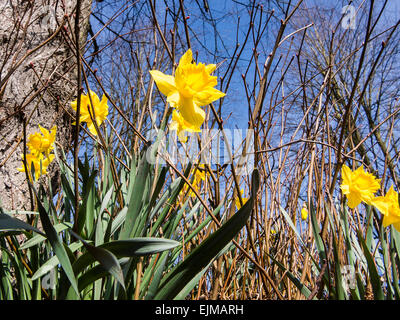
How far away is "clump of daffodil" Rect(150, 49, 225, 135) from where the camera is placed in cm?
61

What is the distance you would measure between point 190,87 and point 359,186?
510 mm

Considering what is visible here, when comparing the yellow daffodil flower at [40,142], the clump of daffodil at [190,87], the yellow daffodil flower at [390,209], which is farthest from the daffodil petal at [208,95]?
the yellow daffodil flower at [40,142]

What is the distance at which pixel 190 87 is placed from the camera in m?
0.62

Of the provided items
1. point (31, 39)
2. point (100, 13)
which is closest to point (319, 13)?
point (100, 13)

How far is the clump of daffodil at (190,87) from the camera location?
61cm

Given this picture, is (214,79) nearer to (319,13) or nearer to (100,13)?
(100,13)

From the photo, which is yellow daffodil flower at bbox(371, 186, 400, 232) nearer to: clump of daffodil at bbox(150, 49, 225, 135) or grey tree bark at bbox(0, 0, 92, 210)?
clump of daffodil at bbox(150, 49, 225, 135)

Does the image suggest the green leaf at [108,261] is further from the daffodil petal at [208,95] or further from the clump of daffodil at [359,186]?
the clump of daffodil at [359,186]

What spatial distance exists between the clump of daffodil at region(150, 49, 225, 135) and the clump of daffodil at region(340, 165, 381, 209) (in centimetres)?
43

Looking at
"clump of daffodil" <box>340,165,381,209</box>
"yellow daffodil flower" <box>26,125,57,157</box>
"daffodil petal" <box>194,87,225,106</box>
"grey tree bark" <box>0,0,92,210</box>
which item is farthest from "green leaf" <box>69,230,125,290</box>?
"grey tree bark" <box>0,0,92,210</box>

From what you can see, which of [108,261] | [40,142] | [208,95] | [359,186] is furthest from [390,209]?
[40,142]

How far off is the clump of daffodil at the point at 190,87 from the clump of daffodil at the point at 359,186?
1.41 feet

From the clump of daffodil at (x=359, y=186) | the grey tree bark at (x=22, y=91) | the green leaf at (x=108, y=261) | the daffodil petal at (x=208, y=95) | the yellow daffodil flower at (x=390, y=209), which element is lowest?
the green leaf at (x=108, y=261)

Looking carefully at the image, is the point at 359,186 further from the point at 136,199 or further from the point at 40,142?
the point at 40,142
